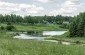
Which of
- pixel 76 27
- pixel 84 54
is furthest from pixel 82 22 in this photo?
pixel 84 54

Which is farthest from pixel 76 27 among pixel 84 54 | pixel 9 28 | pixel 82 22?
pixel 84 54

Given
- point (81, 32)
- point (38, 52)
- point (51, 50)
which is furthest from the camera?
point (81, 32)

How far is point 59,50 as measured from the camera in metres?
15.0

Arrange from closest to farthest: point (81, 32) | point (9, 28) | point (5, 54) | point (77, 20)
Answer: point (5, 54) < point (81, 32) < point (77, 20) < point (9, 28)

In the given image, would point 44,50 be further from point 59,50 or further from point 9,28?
point 9,28

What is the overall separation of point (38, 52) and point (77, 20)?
89.3 metres

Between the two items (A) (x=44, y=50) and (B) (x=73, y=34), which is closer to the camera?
(A) (x=44, y=50)

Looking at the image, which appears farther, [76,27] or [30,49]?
[76,27]

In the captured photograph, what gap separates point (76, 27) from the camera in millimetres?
97312

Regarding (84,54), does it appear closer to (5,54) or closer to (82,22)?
(5,54)

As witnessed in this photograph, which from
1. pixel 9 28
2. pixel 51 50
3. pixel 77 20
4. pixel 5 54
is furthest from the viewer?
pixel 9 28

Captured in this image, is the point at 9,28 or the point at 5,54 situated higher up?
the point at 5,54

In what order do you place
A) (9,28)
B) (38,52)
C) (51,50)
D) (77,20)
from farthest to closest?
(9,28)
(77,20)
(51,50)
(38,52)

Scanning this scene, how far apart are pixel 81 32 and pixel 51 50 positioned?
269 ft
